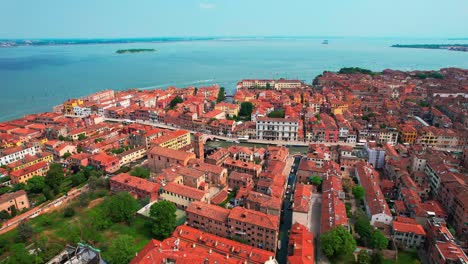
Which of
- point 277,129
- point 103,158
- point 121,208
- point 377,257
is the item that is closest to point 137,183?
point 121,208

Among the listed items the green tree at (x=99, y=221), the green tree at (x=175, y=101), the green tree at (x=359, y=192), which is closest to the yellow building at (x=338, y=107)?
the green tree at (x=359, y=192)

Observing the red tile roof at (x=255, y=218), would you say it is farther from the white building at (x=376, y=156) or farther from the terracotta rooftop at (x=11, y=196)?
the terracotta rooftop at (x=11, y=196)

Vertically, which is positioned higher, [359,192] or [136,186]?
→ [136,186]

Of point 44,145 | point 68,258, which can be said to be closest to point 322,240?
point 68,258

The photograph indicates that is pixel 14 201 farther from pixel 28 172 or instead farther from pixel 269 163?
pixel 269 163

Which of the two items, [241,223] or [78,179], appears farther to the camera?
[78,179]

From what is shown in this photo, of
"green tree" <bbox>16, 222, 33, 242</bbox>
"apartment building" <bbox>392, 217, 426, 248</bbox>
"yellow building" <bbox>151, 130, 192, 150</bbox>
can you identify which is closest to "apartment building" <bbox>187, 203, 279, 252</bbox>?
"apartment building" <bbox>392, 217, 426, 248</bbox>
